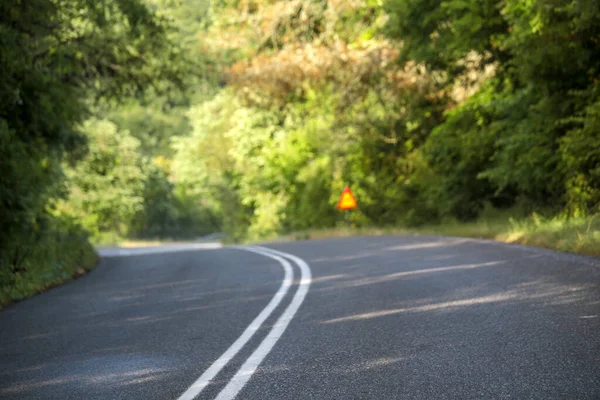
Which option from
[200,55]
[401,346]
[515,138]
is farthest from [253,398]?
[200,55]

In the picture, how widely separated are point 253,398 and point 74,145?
1472 cm

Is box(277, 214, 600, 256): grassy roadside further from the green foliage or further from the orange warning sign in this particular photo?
the green foliage

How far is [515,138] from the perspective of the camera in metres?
18.5

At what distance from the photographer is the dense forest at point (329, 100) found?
1580 centimetres

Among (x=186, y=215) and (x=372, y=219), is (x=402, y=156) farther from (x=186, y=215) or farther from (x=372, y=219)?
(x=186, y=215)

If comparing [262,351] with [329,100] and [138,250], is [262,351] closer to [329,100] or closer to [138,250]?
[329,100]

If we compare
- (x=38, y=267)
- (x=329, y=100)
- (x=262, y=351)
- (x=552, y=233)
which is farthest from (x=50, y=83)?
(x=329, y=100)

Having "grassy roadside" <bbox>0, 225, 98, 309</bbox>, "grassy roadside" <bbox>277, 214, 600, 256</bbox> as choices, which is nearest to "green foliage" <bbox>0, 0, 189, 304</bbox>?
"grassy roadside" <bbox>0, 225, 98, 309</bbox>

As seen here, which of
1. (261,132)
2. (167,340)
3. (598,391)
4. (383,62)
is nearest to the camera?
(598,391)

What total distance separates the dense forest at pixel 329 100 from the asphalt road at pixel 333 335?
369 cm

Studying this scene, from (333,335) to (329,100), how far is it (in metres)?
27.0

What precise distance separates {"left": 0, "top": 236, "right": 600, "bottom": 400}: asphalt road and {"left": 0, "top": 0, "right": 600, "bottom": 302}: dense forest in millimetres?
3686

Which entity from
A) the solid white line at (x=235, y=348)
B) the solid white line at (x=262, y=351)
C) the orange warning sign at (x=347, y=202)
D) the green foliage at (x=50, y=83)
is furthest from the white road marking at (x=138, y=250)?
the solid white line at (x=262, y=351)

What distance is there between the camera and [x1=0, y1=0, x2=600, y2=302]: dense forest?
15805 millimetres
